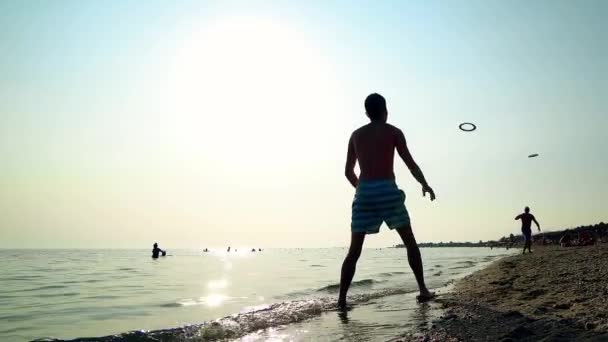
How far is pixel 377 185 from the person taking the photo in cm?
488

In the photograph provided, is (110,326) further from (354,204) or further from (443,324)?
(443,324)

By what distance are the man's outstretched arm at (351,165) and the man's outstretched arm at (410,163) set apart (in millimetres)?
554

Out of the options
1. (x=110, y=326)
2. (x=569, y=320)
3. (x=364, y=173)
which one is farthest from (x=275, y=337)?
(x=110, y=326)

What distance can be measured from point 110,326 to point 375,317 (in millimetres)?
3680

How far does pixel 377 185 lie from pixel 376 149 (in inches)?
17.1

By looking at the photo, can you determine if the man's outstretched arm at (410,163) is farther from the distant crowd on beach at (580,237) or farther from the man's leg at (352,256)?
the distant crowd on beach at (580,237)

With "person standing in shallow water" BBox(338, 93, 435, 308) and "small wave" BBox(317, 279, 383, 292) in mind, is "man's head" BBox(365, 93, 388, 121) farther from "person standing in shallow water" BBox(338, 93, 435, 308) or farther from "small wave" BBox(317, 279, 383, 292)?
"small wave" BBox(317, 279, 383, 292)

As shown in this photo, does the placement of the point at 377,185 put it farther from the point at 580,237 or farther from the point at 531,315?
the point at 580,237

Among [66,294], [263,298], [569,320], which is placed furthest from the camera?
[66,294]

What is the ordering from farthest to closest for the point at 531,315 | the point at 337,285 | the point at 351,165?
the point at 337,285 → the point at 351,165 → the point at 531,315

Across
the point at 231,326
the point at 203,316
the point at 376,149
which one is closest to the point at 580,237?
the point at 376,149

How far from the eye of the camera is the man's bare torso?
4953 mm

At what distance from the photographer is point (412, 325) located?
3875mm

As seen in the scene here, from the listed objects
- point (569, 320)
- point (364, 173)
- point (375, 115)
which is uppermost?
point (375, 115)
